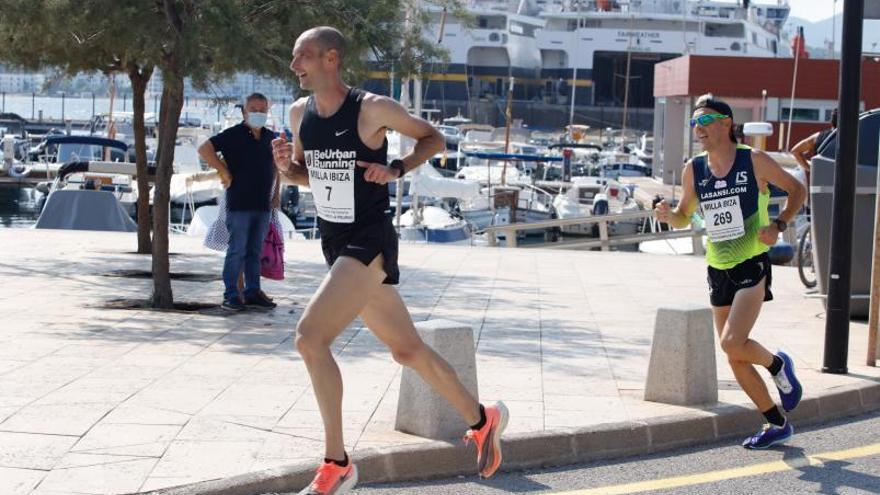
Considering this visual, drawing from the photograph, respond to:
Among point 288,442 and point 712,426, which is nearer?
point 288,442

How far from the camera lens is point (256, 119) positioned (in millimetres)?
11961

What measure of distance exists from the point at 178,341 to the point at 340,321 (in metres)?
4.64

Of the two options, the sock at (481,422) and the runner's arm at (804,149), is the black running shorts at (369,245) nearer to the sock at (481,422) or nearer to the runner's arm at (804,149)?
the sock at (481,422)

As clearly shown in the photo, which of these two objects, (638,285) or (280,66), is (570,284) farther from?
(280,66)

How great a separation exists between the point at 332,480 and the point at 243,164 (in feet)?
21.7

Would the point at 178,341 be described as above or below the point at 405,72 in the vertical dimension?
below

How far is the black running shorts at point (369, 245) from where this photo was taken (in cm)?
620

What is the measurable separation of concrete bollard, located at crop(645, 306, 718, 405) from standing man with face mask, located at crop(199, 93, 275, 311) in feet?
16.6

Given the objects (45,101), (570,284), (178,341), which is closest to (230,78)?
(570,284)

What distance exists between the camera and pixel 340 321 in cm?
604

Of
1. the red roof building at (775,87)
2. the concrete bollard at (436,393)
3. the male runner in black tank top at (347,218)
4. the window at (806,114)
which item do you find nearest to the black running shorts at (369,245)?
the male runner in black tank top at (347,218)

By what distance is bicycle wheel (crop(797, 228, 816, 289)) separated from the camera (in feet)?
50.9

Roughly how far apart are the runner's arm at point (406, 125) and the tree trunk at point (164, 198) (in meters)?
6.54

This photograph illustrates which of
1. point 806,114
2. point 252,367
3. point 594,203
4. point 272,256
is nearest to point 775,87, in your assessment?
point 806,114
